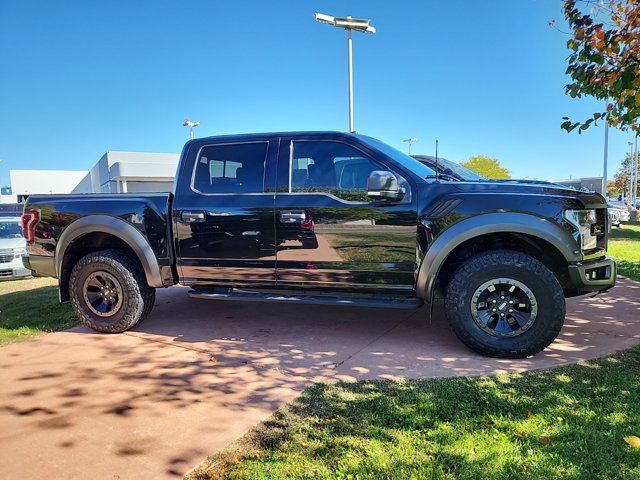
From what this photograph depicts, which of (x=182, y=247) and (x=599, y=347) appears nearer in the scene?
(x=599, y=347)

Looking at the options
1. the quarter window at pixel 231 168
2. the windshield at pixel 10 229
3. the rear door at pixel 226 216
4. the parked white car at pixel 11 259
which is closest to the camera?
the rear door at pixel 226 216

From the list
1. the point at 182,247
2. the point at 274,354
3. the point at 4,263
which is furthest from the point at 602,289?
the point at 4,263

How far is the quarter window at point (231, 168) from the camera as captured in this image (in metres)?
4.61

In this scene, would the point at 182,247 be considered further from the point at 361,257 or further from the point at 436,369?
the point at 436,369

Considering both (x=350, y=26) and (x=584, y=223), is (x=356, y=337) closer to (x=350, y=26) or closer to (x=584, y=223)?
(x=584, y=223)

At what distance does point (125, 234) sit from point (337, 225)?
225cm

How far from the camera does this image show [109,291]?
4953mm

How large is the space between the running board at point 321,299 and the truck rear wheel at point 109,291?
24.8 inches

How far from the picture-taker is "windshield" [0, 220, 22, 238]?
11.4 metres

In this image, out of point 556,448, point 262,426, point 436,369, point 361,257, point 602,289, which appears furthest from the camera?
point 361,257

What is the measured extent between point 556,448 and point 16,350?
15.6 feet

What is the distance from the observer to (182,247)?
4.72 meters

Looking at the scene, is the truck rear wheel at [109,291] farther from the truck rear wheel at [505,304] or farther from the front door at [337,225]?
the truck rear wheel at [505,304]

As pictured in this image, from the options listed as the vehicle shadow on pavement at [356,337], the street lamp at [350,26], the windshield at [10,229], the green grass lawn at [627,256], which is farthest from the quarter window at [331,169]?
the windshield at [10,229]
